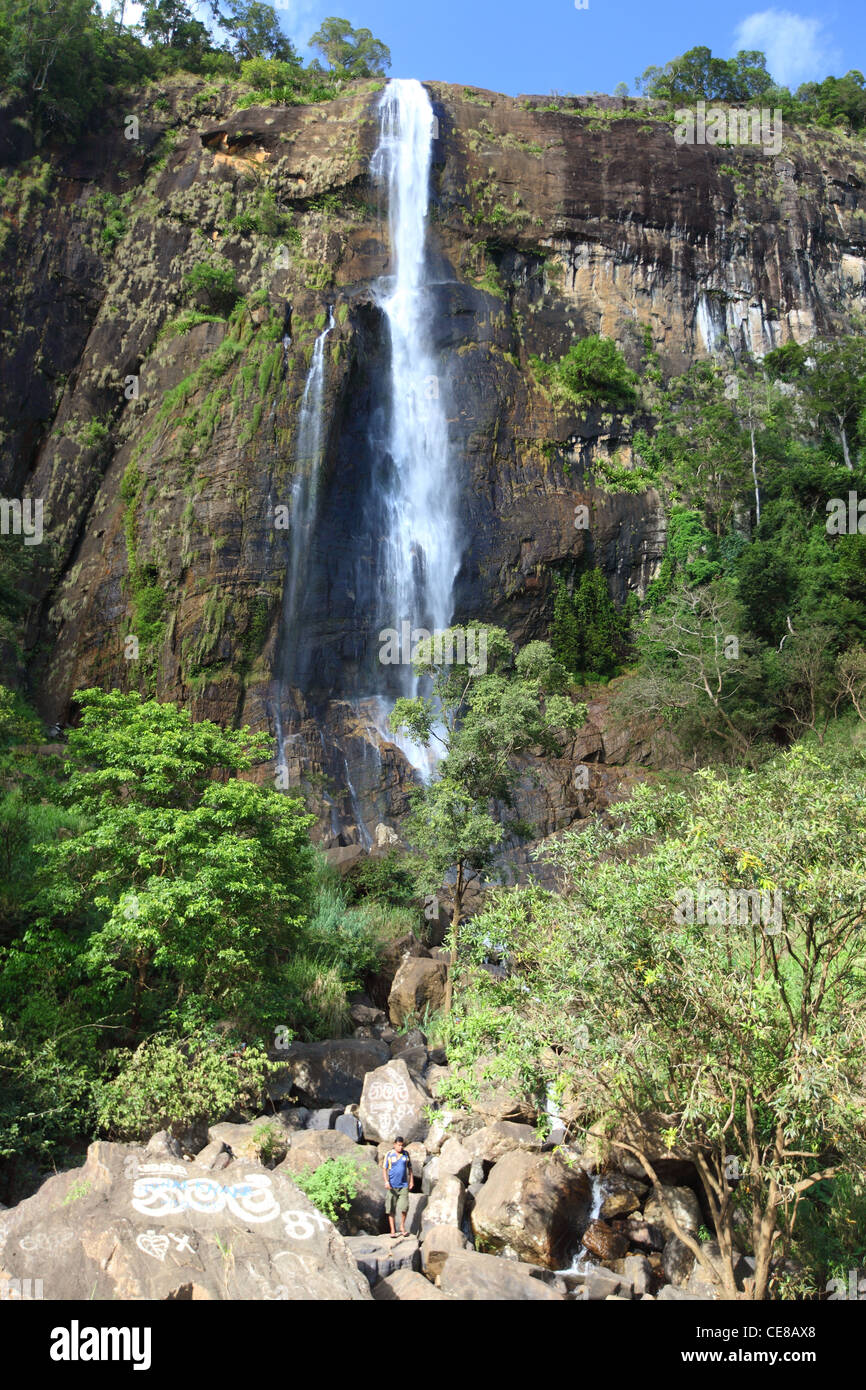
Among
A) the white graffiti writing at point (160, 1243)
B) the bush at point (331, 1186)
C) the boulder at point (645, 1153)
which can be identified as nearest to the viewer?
the white graffiti writing at point (160, 1243)

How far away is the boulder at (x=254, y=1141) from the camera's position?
10422 mm

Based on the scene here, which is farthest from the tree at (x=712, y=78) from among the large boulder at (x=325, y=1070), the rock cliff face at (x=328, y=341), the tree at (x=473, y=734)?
the large boulder at (x=325, y=1070)

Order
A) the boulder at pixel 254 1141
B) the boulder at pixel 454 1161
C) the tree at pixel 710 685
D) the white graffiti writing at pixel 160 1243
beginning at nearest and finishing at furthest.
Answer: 1. the white graffiti writing at pixel 160 1243
2. the boulder at pixel 254 1141
3. the boulder at pixel 454 1161
4. the tree at pixel 710 685

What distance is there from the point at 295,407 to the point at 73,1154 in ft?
75.8

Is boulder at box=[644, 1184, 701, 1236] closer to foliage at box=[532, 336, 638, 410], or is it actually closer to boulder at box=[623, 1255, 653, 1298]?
boulder at box=[623, 1255, 653, 1298]

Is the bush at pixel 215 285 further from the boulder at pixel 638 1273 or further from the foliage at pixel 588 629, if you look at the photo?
the boulder at pixel 638 1273

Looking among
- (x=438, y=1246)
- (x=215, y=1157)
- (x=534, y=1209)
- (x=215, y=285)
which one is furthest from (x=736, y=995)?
(x=215, y=285)

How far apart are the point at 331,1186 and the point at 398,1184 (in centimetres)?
91

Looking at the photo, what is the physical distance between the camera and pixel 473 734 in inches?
650

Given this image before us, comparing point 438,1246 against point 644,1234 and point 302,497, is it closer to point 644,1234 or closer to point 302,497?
point 644,1234

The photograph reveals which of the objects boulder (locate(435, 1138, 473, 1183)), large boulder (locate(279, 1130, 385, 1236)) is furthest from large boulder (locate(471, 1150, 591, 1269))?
large boulder (locate(279, 1130, 385, 1236))

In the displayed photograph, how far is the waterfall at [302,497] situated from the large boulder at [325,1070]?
545 inches
